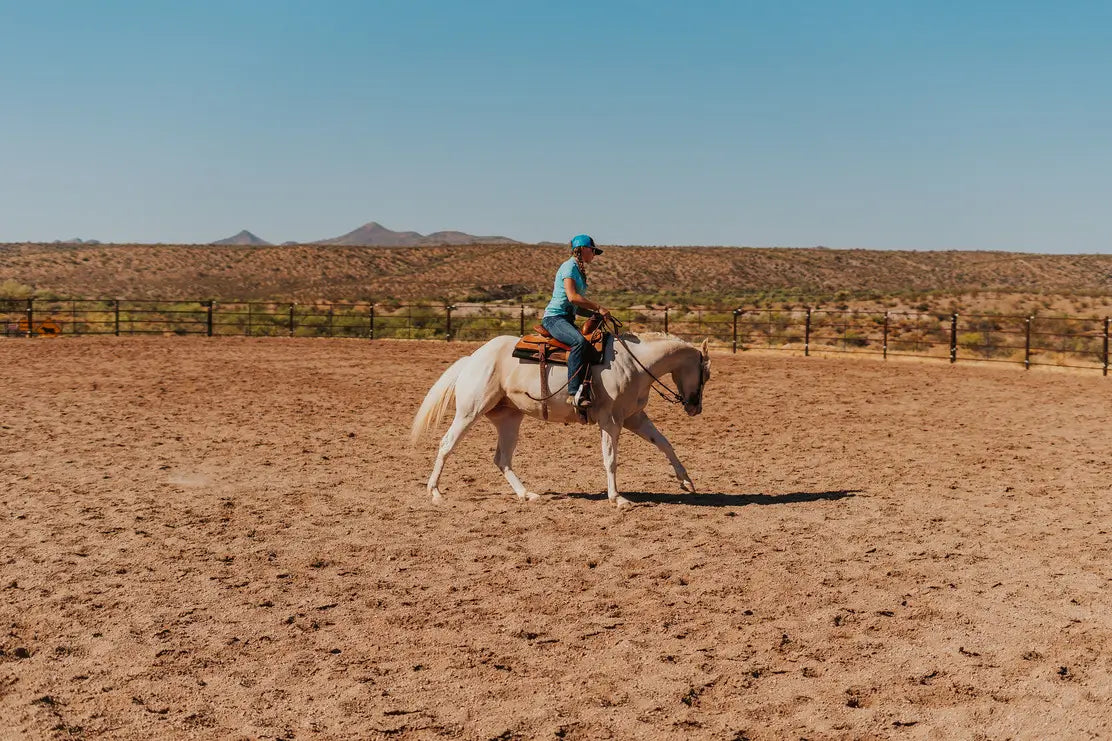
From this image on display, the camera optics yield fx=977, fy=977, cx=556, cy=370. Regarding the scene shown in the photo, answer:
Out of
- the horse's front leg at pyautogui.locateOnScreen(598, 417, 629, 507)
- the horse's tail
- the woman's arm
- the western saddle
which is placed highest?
the woman's arm

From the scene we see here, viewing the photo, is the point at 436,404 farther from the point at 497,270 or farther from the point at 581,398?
the point at 497,270

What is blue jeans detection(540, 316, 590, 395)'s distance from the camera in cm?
873

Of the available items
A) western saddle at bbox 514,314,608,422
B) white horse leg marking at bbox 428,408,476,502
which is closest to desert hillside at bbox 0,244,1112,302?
white horse leg marking at bbox 428,408,476,502

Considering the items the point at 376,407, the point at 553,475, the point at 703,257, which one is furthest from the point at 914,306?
the point at 703,257

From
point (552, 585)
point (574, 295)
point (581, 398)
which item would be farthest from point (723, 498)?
point (552, 585)

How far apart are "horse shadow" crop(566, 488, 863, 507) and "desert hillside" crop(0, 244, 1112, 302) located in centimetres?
7169

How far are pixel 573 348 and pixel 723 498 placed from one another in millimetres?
2128

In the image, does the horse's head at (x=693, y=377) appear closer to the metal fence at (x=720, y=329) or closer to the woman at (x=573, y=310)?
the woman at (x=573, y=310)

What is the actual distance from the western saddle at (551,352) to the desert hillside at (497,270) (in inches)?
2833

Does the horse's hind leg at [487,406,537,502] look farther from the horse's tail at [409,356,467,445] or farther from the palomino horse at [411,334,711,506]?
the horse's tail at [409,356,467,445]

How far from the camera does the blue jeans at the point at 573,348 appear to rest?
28.7ft

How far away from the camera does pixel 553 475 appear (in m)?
10.6

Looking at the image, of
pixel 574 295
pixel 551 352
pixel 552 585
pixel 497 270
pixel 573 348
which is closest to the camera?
pixel 552 585

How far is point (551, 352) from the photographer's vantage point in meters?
8.89
